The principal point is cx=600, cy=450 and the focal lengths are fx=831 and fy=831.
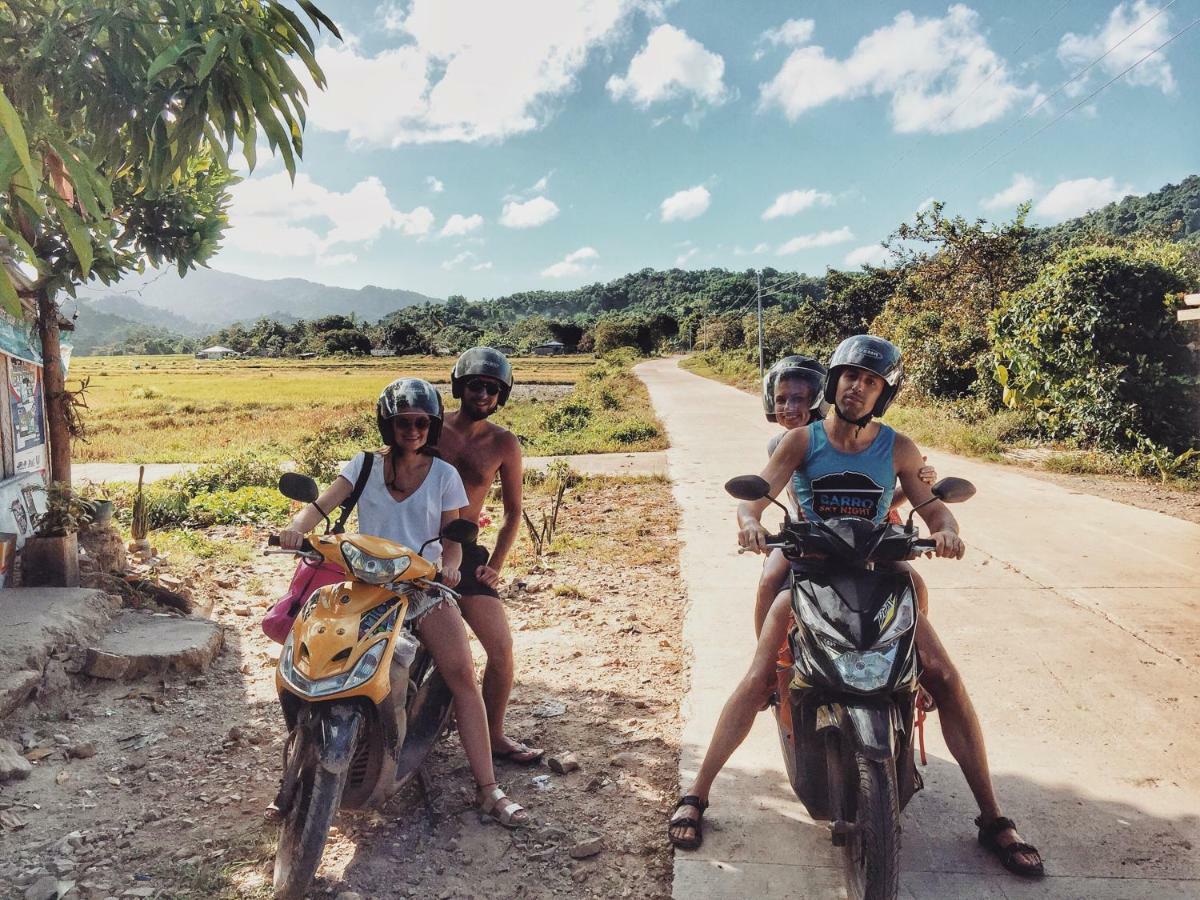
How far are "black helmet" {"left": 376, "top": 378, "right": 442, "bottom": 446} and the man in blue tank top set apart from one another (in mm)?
1118

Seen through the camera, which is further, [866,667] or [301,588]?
[301,588]

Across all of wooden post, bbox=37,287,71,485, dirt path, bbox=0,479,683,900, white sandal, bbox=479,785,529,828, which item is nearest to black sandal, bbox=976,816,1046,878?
dirt path, bbox=0,479,683,900

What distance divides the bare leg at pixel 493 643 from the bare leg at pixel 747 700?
831 millimetres

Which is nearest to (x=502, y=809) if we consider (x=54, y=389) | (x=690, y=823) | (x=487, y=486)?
(x=690, y=823)

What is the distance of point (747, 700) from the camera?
2705 millimetres

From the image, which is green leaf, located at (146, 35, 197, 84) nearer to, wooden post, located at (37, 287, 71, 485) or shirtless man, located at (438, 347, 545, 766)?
shirtless man, located at (438, 347, 545, 766)

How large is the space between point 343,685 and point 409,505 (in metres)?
0.69

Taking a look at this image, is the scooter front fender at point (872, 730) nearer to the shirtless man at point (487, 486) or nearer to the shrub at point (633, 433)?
the shirtless man at point (487, 486)

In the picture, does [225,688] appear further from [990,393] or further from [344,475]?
[990,393]

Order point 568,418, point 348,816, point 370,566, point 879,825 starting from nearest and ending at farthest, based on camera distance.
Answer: point 879,825, point 370,566, point 348,816, point 568,418

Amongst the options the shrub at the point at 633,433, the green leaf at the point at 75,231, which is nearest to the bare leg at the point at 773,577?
the green leaf at the point at 75,231

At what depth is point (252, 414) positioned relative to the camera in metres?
23.1

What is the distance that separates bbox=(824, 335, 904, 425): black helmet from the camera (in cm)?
263

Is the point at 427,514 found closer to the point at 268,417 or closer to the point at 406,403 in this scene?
the point at 406,403
